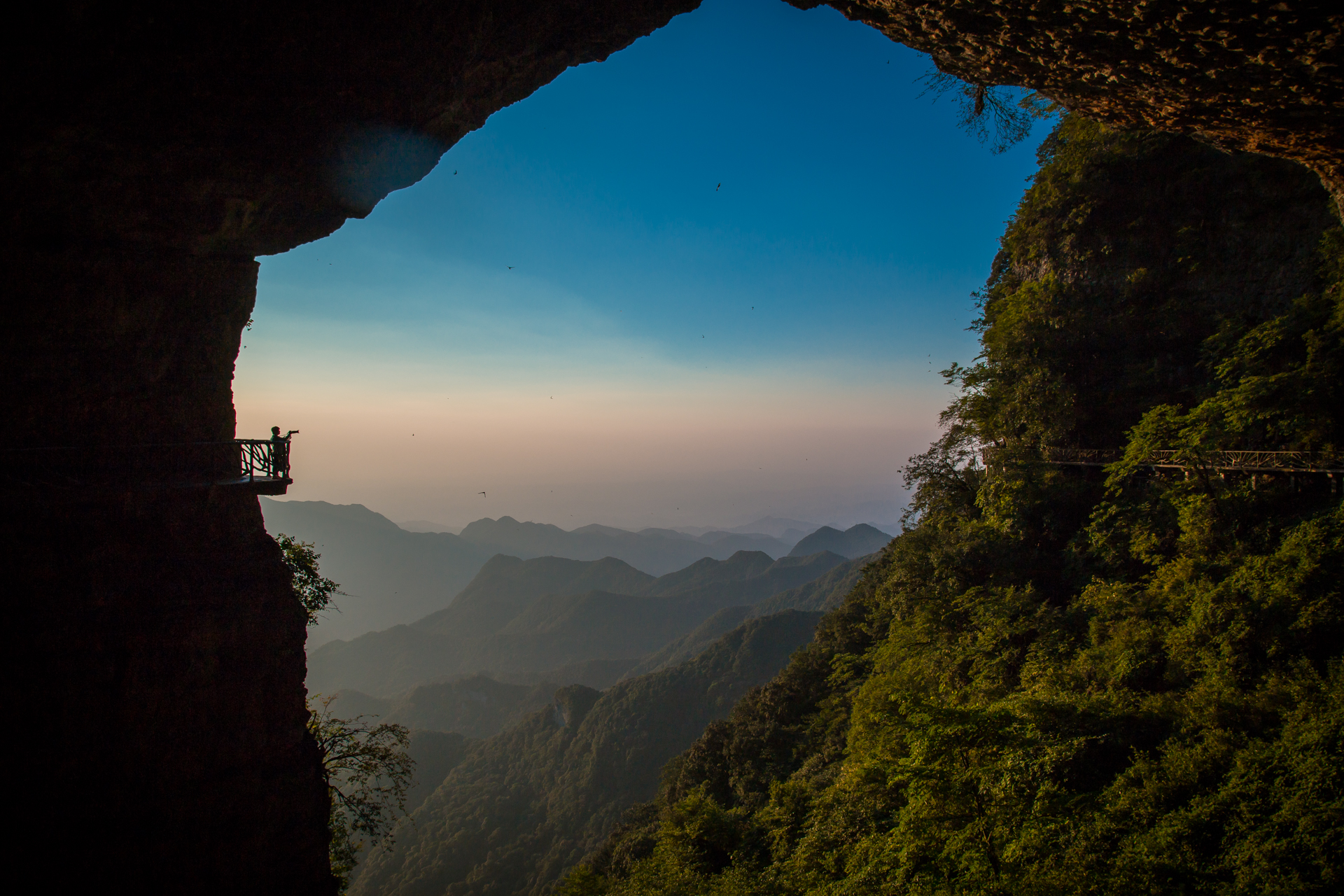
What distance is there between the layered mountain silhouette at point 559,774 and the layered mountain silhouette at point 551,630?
4244 cm

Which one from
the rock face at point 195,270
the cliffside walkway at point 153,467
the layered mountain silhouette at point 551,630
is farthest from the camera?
the layered mountain silhouette at point 551,630

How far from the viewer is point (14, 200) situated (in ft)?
19.7

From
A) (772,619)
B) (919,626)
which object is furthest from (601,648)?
(919,626)

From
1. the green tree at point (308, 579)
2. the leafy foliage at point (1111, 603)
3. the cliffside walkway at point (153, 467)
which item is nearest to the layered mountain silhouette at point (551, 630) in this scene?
the green tree at point (308, 579)

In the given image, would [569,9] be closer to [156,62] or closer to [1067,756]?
[156,62]

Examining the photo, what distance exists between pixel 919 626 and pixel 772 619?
66.6 meters

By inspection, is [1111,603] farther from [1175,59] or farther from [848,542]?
[848,542]

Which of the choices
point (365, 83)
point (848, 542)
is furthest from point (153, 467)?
point (848, 542)

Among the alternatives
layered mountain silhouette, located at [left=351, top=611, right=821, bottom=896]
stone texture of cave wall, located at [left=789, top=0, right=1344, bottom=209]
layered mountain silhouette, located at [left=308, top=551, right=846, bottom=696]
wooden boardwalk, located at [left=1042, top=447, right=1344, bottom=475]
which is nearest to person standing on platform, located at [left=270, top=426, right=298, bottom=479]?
stone texture of cave wall, located at [left=789, top=0, right=1344, bottom=209]

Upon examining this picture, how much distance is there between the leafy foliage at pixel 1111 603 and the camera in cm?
550

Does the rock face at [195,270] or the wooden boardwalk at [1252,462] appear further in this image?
the wooden boardwalk at [1252,462]

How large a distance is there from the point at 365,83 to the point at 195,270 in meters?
3.97

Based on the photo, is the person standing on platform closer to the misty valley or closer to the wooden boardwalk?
the misty valley

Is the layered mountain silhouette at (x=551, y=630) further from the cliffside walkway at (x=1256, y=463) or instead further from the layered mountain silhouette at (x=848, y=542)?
the cliffside walkway at (x=1256, y=463)
